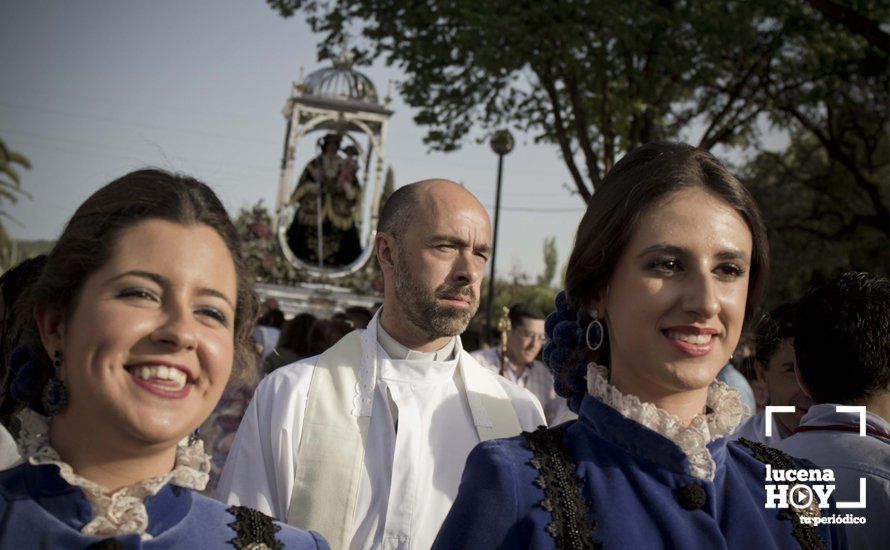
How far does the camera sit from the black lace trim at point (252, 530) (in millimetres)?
2162

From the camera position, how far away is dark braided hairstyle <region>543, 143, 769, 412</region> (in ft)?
7.96

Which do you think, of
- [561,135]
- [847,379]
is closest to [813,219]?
[561,135]

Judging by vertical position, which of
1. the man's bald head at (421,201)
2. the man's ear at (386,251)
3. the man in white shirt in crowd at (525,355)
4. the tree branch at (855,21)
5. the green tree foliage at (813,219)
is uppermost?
the tree branch at (855,21)

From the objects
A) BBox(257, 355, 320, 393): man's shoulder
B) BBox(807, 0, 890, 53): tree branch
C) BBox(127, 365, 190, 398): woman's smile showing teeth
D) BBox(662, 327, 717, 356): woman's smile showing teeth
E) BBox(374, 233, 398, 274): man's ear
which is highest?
BBox(807, 0, 890, 53): tree branch

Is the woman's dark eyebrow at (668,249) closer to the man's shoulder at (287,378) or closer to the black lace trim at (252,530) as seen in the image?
the black lace trim at (252,530)

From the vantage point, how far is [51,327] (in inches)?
83.6

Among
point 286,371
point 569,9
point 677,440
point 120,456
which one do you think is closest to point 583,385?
point 677,440

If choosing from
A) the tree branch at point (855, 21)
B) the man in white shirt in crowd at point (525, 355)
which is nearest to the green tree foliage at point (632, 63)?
the tree branch at point (855, 21)

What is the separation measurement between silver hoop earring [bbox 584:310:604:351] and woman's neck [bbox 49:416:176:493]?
1.08 metres

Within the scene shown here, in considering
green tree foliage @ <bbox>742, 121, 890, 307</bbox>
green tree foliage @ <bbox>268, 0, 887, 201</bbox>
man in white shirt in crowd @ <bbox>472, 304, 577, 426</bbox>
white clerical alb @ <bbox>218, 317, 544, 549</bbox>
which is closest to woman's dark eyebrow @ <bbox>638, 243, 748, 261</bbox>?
white clerical alb @ <bbox>218, 317, 544, 549</bbox>

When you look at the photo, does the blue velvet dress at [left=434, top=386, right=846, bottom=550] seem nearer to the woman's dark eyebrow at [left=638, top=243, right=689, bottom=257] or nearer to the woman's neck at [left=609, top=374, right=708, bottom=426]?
the woman's neck at [left=609, top=374, right=708, bottom=426]

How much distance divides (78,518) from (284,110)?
20751mm

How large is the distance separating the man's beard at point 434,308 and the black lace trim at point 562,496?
160 centimetres

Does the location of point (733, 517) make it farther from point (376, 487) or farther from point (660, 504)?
point (376, 487)
